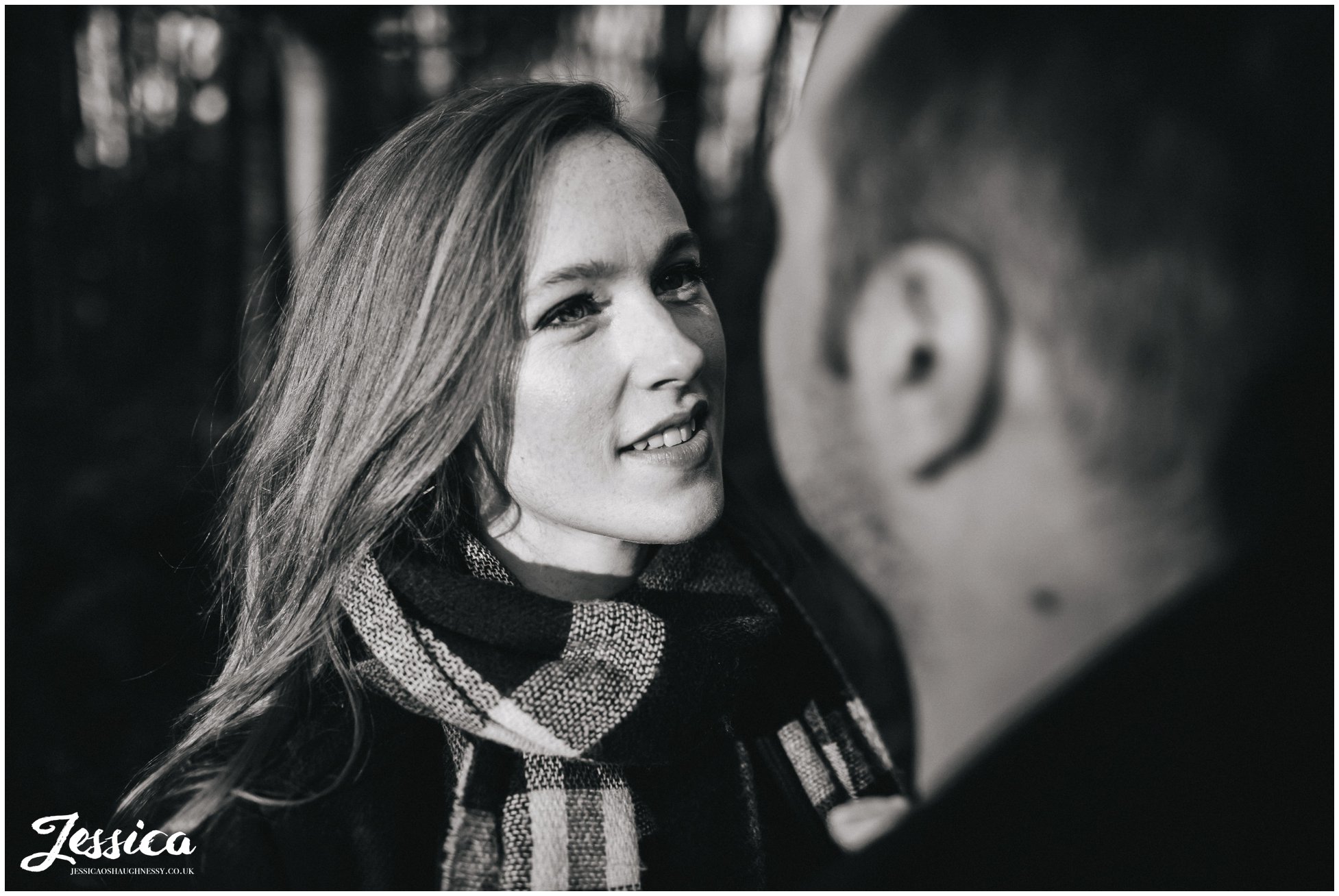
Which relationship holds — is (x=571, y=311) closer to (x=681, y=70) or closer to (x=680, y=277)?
(x=680, y=277)

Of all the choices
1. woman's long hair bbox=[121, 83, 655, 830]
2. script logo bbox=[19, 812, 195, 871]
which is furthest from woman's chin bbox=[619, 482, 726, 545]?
script logo bbox=[19, 812, 195, 871]

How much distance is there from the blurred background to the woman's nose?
65 centimetres

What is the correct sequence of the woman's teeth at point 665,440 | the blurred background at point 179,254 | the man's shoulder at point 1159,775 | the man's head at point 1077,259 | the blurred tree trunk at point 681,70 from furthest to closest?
the blurred tree trunk at point 681,70, the blurred background at point 179,254, the woman's teeth at point 665,440, the man's head at point 1077,259, the man's shoulder at point 1159,775

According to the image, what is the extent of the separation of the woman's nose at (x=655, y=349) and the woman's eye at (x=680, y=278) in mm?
104

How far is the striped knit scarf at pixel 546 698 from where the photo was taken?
1.33 metres

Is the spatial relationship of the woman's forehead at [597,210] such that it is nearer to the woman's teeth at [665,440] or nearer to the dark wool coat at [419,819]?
the woman's teeth at [665,440]

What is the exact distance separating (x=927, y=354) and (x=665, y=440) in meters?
0.45

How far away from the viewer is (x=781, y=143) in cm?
176

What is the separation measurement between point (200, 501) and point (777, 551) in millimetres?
3587

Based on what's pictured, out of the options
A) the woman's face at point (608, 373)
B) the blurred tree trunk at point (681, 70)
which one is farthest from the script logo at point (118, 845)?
the blurred tree trunk at point (681, 70)

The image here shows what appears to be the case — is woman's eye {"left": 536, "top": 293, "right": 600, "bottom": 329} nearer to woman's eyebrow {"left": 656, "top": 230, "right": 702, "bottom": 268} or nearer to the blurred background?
woman's eyebrow {"left": 656, "top": 230, "right": 702, "bottom": 268}

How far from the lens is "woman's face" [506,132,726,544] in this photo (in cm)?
138

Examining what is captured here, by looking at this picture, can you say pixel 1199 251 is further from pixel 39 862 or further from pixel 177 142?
pixel 177 142

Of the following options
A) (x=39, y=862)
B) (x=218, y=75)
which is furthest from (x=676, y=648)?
(x=218, y=75)
